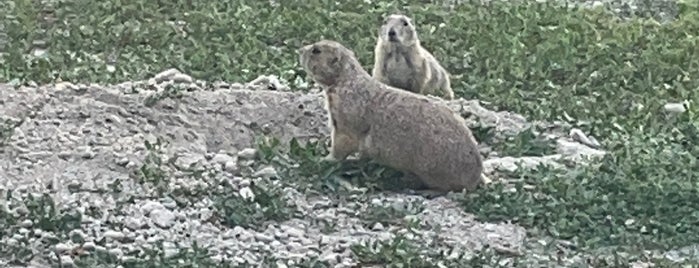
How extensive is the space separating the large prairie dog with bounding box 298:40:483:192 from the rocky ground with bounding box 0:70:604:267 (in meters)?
0.19

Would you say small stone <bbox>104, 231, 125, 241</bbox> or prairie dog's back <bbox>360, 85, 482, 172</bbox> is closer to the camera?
small stone <bbox>104, 231, 125, 241</bbox>

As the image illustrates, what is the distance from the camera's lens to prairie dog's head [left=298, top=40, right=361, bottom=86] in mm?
9234

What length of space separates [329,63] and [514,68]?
8.76 feet

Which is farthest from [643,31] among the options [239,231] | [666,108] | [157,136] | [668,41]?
[239,231]

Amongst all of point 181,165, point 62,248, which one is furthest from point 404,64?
point 62,248

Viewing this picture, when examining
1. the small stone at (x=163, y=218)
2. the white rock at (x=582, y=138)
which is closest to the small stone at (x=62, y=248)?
the small stone at (x=163, y=218)

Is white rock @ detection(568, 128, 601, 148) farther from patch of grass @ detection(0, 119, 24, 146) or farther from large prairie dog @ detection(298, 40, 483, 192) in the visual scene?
patch of grass @ detection(0, 119, 24, 146)

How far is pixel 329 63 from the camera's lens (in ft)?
30.4

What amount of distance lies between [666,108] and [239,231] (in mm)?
3957

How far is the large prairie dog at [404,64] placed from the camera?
11.0m

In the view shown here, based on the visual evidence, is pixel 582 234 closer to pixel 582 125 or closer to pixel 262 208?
pixel 262 208

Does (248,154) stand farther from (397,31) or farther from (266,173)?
(397,31)

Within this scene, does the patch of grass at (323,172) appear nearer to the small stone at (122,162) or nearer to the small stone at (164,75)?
the small stone at (122,162)

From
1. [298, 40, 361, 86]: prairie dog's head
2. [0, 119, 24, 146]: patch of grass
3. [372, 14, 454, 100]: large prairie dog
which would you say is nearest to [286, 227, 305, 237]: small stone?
[298, 40, 361, 86]: prairie dog's head
